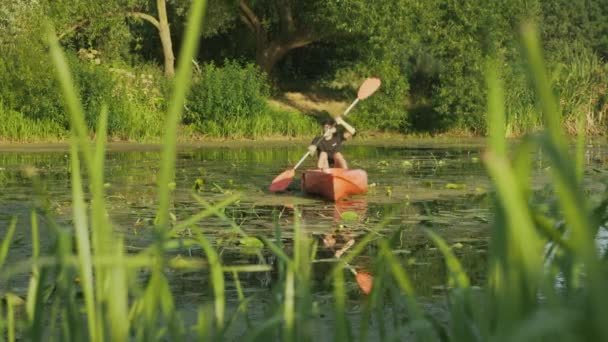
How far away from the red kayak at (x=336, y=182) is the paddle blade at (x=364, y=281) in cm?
470

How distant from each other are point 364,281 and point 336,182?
503 centimetres

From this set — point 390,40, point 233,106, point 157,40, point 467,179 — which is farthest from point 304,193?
point 157,40

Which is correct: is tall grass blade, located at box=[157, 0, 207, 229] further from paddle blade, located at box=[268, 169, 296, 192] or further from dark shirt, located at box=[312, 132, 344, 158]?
dark shirt, located at box=[312, 132, 344, 158]

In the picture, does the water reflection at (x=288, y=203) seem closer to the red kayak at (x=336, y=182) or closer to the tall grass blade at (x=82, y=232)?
the red kayak at (x=336, y=182)

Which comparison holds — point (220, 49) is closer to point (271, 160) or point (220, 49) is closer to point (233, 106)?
point (233, 106)

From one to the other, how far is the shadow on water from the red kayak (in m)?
0.16

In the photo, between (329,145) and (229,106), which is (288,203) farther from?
(229,106)

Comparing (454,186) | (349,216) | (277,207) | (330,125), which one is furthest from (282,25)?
(349,216)

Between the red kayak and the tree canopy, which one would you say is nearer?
the red kayak

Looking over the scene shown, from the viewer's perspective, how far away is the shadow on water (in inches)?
235

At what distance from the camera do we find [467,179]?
520 inches

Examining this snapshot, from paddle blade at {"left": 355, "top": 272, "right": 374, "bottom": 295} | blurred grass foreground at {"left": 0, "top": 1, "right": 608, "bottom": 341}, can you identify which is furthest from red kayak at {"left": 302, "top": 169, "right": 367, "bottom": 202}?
blurred grass foreground at {"left": 0, "top": 1, "right": 608, "bottom": 341}

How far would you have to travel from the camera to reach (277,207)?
10.1 meters

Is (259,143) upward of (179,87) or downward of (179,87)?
downward
